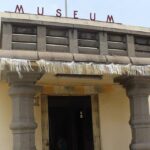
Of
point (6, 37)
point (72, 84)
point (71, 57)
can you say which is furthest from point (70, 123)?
point (6, 37)

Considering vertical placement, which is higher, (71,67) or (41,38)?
(41,38)

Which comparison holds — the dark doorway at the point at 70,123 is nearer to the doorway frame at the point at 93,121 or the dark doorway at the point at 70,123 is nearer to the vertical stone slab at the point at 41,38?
the doorway frame at the point at 93,121

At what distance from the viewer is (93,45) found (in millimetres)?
8977

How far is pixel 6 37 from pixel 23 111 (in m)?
1.57

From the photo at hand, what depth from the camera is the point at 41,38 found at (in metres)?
8.51

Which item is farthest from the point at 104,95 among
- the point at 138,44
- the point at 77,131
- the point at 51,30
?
the point at 51,30

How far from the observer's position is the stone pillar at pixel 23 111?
8008mm

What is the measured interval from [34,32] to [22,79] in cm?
110

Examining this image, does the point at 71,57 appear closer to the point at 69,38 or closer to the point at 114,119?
the point at 69,38

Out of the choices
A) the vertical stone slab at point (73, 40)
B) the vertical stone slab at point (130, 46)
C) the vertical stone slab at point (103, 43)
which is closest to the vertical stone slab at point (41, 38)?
the vertical stone slab at point (73, 40)

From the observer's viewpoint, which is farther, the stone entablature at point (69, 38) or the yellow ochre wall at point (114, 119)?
the yellow ochre wall at point (114, 119)

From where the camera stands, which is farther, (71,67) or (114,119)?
(114,119)

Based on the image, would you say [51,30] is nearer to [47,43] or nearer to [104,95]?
[47,43]

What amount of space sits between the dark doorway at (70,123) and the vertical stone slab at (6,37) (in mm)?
2673
